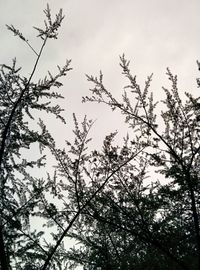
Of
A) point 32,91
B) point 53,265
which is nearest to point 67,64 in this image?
point 32,91

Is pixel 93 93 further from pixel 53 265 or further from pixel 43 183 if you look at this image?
pixel 53 265

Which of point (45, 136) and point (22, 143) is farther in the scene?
point (45, 136)

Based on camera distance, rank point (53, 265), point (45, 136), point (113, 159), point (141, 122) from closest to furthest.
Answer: point (45, 136) < point (141, 122) < point (113, 159) < point (53, 265)

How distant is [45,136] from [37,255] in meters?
3.69

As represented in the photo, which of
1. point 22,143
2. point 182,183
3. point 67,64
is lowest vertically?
point 182,183

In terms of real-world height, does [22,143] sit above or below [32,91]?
below

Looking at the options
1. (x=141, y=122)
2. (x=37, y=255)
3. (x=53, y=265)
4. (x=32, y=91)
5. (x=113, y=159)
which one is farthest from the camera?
(x=53, y=265)

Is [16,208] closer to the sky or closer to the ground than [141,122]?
closer to the ground

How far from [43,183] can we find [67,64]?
3193 mm

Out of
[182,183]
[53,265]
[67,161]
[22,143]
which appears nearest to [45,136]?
[22,143]

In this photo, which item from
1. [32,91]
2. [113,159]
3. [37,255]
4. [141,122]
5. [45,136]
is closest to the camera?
[32,91]

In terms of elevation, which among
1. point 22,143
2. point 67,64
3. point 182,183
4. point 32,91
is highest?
point 67,64

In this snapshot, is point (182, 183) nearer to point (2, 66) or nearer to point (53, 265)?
point (2, 66)

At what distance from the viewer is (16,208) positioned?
22.7 feet
